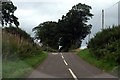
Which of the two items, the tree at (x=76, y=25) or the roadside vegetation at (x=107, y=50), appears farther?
the tree at (x=76, y=25)

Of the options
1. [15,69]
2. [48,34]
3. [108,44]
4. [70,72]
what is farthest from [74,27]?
[15,69]

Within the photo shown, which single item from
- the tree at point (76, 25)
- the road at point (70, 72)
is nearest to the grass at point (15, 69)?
the road at point (70, 72)

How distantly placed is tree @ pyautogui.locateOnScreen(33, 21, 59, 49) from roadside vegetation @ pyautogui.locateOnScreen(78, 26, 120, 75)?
207ft

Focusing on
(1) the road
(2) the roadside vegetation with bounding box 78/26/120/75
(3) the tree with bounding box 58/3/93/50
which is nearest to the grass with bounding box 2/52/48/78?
(1) the road

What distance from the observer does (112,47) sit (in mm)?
33750

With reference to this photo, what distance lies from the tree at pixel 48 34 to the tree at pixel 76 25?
5.39 metres

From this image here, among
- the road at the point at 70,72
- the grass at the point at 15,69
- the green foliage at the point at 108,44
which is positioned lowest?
the road at the point at 70,72

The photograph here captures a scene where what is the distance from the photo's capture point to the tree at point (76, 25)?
99.9m

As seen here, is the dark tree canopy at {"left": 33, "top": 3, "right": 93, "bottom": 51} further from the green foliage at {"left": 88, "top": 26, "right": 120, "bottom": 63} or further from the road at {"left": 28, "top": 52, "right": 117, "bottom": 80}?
the road at {"left": 28, "top": 52, "right": 117, "bottom": 80}

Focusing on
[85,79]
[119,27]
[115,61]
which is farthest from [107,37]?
[85,79]

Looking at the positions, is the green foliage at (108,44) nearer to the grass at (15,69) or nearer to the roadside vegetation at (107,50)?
the roadside vegetation at (107,50)

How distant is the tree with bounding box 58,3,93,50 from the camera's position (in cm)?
9988

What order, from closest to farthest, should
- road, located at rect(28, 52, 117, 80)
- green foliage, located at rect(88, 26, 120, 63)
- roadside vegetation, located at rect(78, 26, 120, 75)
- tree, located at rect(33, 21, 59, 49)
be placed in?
road, located at rect(28, 52, 117, 80) → roadside vegetation, located at rect(78, 26, 120, 75) → green foliage, located at rect(88, 26, 120, 63) → tree, located at rect(33, 21, 59, 49)

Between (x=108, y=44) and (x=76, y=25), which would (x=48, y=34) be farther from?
(x=108, y=44)
